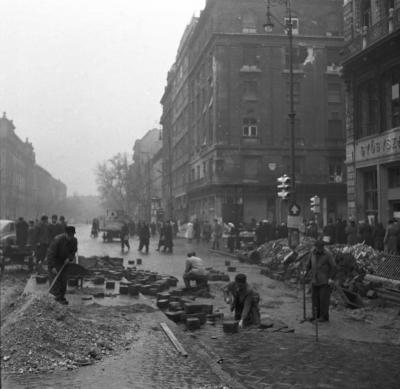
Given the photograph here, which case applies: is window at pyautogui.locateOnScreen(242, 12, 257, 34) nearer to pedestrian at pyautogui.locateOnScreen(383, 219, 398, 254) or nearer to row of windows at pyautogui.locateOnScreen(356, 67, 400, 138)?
row of windows at pyautogui.locateOnScreen(356, 67, 400, 138)

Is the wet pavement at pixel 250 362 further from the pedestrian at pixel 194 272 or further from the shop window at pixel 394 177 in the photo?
the shop window at pixel 394 177

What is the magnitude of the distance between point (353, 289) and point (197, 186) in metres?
40.6

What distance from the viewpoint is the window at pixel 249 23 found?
1817 inches

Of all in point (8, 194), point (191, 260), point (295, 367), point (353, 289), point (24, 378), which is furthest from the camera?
point (8, 194)

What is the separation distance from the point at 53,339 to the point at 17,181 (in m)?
91.3

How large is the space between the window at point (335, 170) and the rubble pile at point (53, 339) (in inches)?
1588

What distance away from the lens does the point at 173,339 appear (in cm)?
806

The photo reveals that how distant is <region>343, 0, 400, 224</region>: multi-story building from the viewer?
21750mm

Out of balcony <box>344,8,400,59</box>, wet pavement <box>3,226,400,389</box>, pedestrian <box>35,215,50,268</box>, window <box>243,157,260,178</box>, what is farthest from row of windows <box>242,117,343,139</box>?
wet pavement <box>3,226,400,389</box>

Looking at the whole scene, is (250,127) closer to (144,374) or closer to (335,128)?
(335,128)

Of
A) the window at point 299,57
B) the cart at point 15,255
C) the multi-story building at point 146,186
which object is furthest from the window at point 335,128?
the cart at point 15,255

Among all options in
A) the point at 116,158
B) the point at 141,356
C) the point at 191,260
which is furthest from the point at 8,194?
the point at 141,356

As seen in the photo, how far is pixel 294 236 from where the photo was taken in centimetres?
2075

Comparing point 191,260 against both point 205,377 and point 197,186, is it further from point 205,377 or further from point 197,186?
point 197,186
